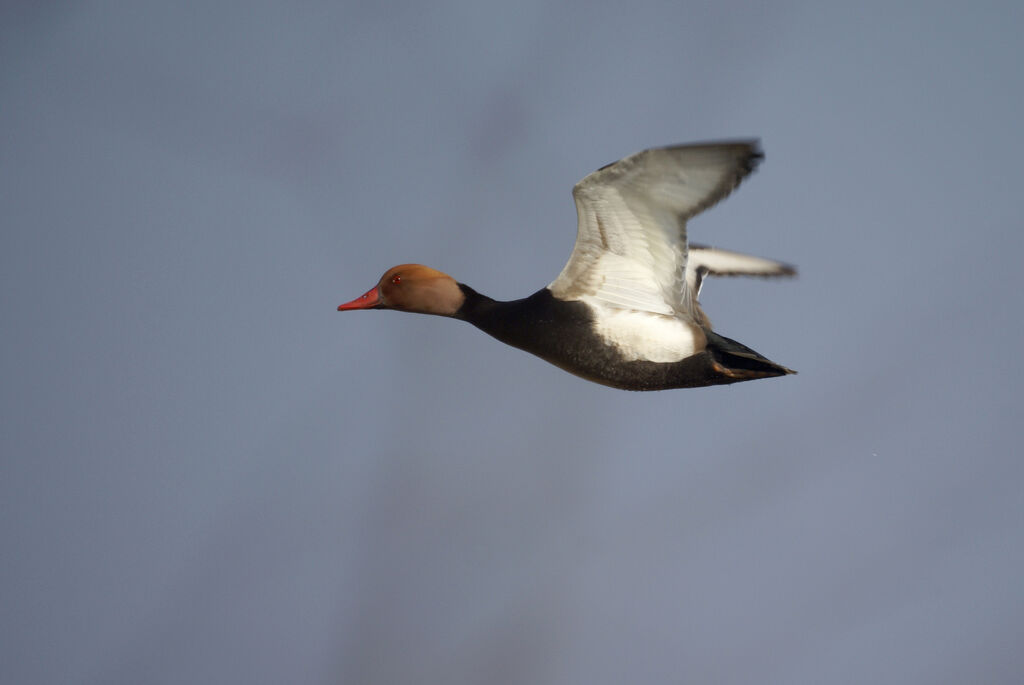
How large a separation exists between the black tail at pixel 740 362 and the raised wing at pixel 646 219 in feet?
0.42

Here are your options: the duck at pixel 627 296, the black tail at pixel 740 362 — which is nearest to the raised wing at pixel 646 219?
the duck at pixel 627 296

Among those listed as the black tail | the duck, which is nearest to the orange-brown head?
the duck

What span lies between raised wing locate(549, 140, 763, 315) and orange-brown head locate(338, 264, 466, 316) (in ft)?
0.71

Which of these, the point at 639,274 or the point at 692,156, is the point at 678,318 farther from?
the point at 692,156

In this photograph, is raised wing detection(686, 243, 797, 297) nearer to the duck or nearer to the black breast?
the duck

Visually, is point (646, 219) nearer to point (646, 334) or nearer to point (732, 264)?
point (646, 334)

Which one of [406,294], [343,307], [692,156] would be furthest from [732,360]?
[343,307]

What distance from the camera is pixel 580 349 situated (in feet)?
6.28

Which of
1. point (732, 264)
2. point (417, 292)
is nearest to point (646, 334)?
point (417, 292)

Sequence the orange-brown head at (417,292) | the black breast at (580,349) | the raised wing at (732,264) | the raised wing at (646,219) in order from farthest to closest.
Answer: the raised wing at (732,264)
the orange-brown head at (417,292)
the black breast at (580,349)
the raised wing at (646,219)

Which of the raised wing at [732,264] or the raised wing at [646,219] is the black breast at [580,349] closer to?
the raised wing at [646,219]

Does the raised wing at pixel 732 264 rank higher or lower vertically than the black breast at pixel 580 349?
higher

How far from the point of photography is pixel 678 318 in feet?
6.42

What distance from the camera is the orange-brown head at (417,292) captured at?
2000mm
